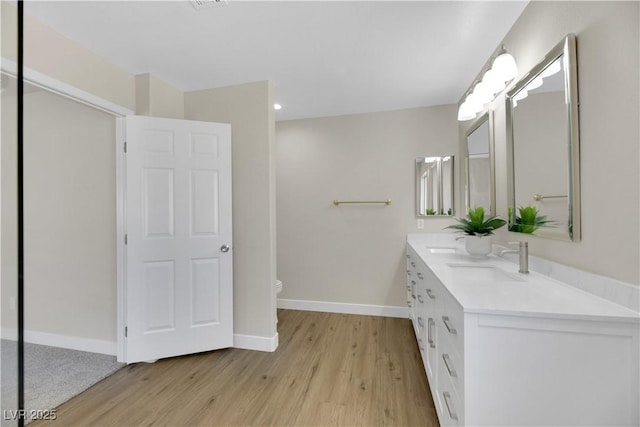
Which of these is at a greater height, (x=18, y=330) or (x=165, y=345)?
(x=18, y=330)

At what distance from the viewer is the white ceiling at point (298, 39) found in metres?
1.52

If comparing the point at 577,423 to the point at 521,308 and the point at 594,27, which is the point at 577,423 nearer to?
the point at 521,308

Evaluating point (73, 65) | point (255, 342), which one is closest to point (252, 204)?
point (255, 342)

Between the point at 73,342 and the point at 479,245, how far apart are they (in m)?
3.45

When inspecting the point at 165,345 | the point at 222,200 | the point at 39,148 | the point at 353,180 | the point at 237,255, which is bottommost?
the point at 165,345

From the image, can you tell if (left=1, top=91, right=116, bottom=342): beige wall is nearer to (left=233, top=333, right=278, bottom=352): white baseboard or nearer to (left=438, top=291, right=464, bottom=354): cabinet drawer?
(left=233, top=333, right=278, bottom=352): white baseboard

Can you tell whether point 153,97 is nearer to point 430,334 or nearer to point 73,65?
point 73,65

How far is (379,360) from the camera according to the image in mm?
2105

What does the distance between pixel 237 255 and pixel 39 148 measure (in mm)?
2021

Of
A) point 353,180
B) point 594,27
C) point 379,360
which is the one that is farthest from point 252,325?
point 594,27

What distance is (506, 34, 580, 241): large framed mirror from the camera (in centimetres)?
117

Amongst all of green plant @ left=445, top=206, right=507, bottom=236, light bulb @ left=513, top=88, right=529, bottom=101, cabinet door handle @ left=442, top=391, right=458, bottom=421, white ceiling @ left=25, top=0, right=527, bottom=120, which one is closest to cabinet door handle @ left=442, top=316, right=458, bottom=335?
cabinet door handle @ left=442, top=391, right=458, bottom=421

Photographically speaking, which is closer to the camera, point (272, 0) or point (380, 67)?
point (272, 0)

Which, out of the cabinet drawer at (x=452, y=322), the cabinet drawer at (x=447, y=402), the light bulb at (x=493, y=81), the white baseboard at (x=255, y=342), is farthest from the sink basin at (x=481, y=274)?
the white baseboard at (x=255, y=342)
